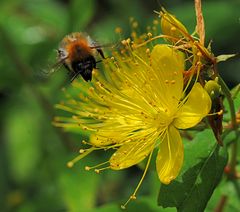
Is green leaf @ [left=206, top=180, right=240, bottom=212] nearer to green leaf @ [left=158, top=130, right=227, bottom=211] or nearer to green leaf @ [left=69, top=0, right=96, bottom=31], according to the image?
green leaf @ [left=158, top=130, right=227, bottom=211]

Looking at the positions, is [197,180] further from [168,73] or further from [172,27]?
[172,27]

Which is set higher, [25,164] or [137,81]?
[137,81]

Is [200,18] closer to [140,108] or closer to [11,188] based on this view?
[140,108]

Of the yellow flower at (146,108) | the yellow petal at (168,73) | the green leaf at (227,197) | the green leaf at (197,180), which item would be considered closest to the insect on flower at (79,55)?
the yellow flower at (146,108)

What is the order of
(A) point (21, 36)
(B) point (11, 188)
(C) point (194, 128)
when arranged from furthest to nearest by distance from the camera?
1. (B) point (11, 188)
2. (A) point (21, 36)
3. (C) point (194, 128)

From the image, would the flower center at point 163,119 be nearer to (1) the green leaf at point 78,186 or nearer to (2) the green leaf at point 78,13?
(1) the green leaf at point 78,186

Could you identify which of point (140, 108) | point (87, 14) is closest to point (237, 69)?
point (87, 14)
